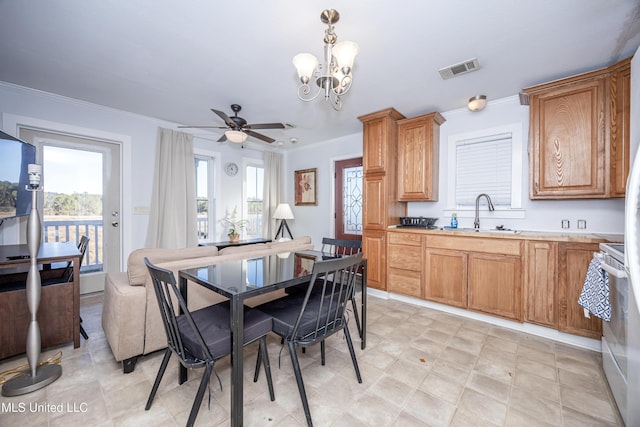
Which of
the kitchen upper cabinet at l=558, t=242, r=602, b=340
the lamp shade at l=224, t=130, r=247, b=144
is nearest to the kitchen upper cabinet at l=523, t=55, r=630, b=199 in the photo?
the kitchen upper cabinet at l=558, t=242, r=602, b=340

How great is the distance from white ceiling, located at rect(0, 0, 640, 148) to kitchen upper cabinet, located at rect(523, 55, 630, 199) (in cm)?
18

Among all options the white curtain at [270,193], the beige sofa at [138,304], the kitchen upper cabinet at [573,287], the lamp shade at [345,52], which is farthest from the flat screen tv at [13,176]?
the kitchen upper cabinet at [573,287]

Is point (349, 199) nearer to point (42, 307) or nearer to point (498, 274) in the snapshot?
point (498, 274)

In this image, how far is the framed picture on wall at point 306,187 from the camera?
5.25m

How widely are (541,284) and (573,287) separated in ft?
0.72

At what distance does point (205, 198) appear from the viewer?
4.66 metres

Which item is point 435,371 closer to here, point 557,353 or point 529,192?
point 557,353

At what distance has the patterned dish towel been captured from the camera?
165 cm

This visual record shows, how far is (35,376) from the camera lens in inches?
68.6

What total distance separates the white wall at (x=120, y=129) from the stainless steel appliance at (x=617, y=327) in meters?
4.91

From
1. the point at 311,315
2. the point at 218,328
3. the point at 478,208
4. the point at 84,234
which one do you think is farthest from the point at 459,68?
the point at 84,234

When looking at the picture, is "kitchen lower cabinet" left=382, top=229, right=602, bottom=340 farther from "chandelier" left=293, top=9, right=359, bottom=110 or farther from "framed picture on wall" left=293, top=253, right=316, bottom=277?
"chandelier" left=293, top=9, right=359, bottom=110

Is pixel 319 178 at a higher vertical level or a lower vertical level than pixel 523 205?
higher

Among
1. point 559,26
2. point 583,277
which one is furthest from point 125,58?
point 583,277
